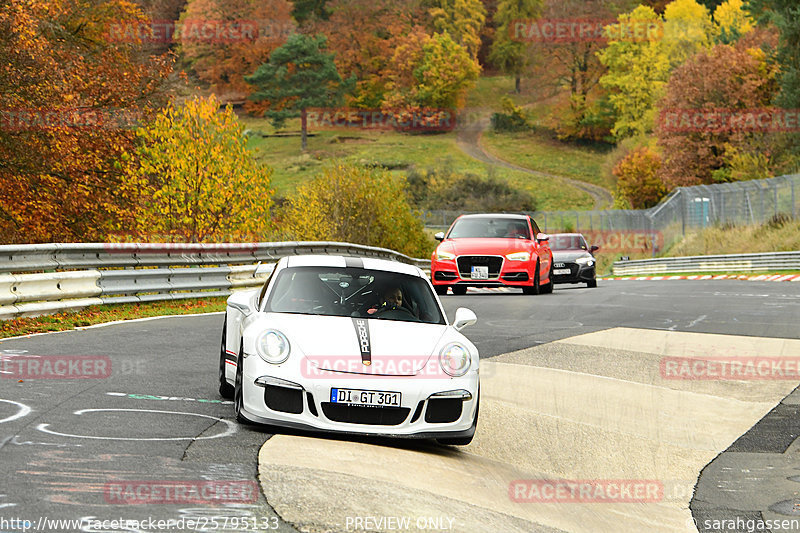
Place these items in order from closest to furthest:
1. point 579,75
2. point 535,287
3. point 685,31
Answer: point 535,287, point 685,31, point 579,75

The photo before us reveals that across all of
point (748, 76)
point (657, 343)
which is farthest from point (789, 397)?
point (748, 76)

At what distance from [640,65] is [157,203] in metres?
84.7

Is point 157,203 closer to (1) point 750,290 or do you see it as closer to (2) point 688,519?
(1) point 750,290

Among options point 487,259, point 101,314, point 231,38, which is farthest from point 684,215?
point 231,38

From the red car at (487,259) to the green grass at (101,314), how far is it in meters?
4.72

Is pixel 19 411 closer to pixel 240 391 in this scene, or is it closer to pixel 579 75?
pixel 240 391

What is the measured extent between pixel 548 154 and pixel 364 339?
115 m

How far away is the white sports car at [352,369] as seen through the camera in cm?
739

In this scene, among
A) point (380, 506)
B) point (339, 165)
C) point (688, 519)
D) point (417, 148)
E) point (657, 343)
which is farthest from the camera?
point (417, 148)

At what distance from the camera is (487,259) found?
74.0 ft

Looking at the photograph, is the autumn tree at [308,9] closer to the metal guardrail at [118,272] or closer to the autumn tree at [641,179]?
the autumn tree at [641,179]

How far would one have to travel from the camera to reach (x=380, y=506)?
5.68m

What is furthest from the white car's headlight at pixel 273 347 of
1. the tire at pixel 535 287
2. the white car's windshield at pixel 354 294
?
the tire at pixel 535 287

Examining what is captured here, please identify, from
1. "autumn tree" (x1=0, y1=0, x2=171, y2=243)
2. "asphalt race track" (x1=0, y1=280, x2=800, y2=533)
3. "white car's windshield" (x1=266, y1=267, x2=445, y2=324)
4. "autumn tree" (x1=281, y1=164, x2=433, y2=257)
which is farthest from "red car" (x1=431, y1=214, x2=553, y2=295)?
"autumn tree" (x1=281, y1=164, x2=433, y2=257)
